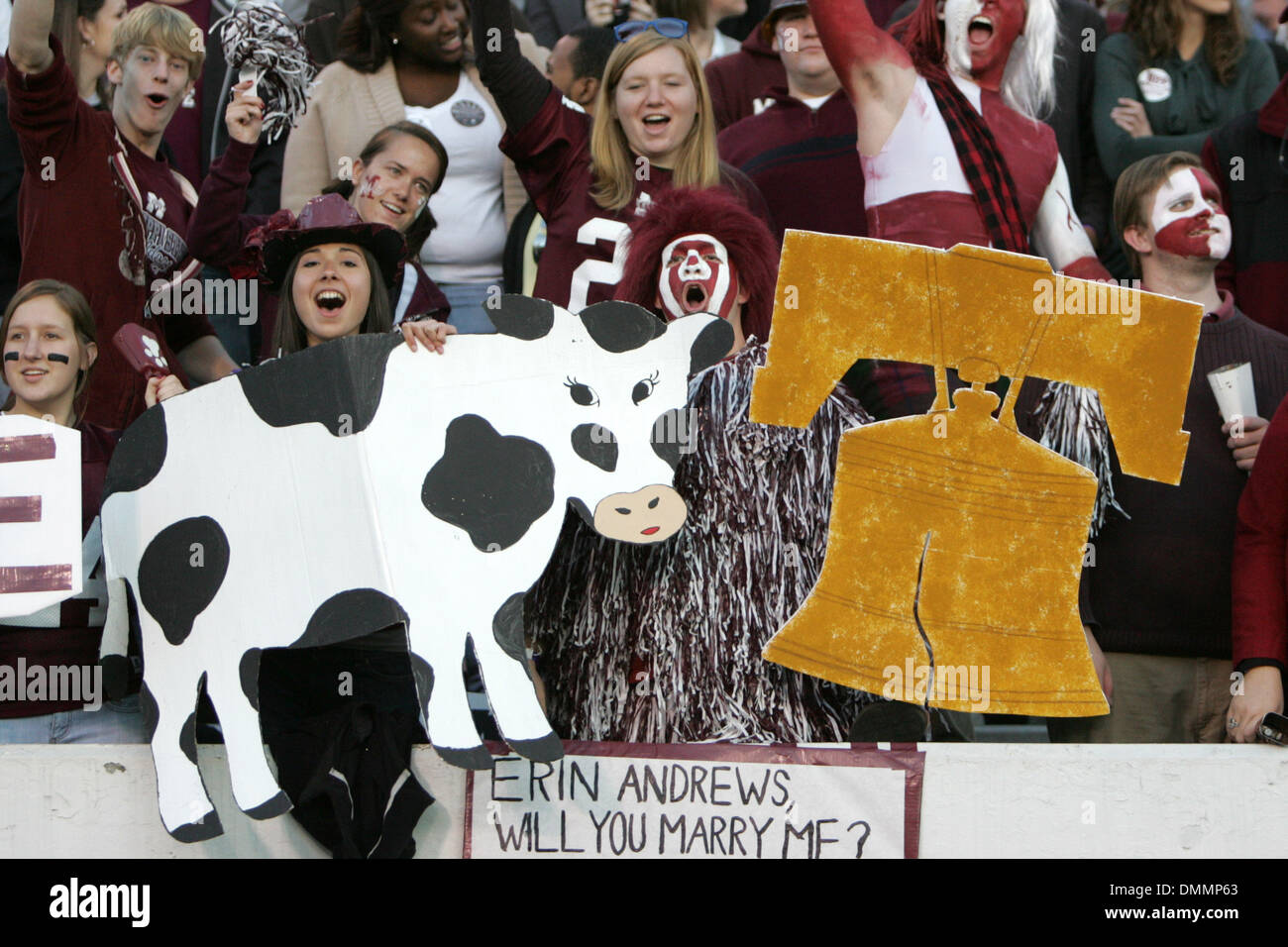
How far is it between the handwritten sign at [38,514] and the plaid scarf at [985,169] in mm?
2300

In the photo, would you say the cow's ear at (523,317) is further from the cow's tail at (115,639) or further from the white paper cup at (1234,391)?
the white paper cup at (1234,391)

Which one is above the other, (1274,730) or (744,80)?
(744,80)

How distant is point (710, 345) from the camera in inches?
154

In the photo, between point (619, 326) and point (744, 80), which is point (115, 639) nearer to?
point (619, 326)

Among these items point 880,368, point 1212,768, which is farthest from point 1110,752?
point 880,368

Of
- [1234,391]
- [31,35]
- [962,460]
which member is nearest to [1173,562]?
[1234,391]

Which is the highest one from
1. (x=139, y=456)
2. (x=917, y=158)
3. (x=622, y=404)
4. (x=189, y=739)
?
(x=917, y=158)

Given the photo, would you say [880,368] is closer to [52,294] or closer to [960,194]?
[960,194]

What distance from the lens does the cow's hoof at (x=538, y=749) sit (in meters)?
3.62

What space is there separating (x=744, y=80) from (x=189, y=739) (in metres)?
3.17

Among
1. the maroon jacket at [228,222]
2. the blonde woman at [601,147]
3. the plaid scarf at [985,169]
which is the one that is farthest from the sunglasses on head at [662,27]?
the maroon jacket at [228,222]

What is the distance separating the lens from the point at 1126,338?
13.3 ft

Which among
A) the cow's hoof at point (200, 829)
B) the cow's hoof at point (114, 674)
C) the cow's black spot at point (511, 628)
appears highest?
the cow's black spot at point (511, 628)
